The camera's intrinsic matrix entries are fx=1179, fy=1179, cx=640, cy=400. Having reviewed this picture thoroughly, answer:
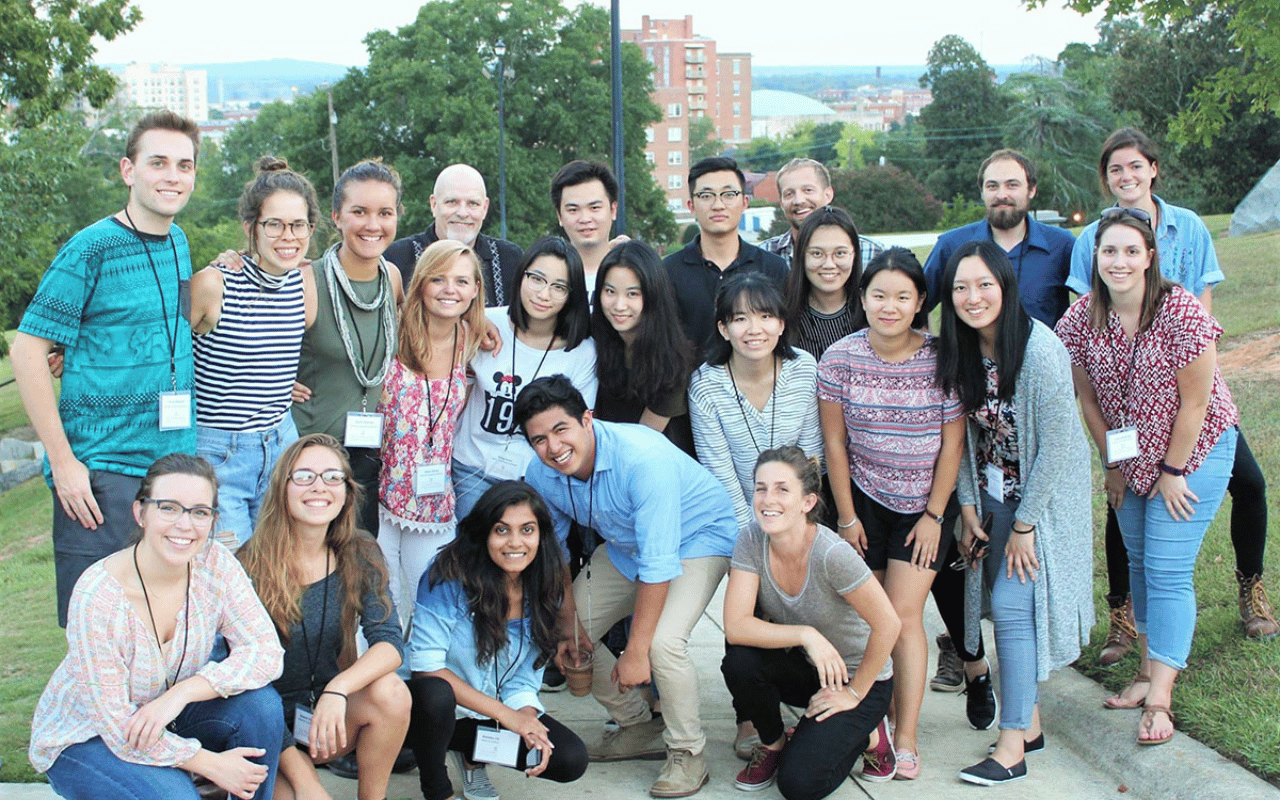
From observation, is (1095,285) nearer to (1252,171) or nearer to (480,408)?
(480,408)

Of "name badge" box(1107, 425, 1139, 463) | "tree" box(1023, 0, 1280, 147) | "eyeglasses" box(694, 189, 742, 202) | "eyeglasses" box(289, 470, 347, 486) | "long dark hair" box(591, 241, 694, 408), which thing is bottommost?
"eyeglasses" box(289, 470, 347, 486)

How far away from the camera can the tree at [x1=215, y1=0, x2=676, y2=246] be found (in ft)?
119

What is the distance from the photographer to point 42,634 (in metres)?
6.35

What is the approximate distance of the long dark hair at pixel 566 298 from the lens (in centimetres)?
459

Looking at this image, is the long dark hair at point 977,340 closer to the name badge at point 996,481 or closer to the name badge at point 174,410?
the name badge at point 996,481

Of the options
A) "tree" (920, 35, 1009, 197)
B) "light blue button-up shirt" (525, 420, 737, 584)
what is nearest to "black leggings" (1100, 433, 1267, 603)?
"light blue button-up shirt" (525, 420, 737, 584)

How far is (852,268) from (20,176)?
15031mm

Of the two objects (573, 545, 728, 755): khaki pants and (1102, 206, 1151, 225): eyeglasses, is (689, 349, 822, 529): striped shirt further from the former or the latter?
(1102, 206, 1151, 225): eyeglasses

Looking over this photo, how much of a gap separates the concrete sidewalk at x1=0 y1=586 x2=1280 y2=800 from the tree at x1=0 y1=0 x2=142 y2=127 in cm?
1426

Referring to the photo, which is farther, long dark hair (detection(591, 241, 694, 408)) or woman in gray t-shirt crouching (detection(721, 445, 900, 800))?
long dark hair (detection(591, 241, 694, 408))

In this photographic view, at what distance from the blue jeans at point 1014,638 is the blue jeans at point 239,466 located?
2602 mm

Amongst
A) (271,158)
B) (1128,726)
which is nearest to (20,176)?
(271,158)

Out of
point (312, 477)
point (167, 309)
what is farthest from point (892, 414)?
point (167, 309)

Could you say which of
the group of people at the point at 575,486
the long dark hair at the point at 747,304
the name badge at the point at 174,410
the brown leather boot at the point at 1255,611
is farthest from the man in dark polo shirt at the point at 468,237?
the brown leather boot at the point at 1255,611
